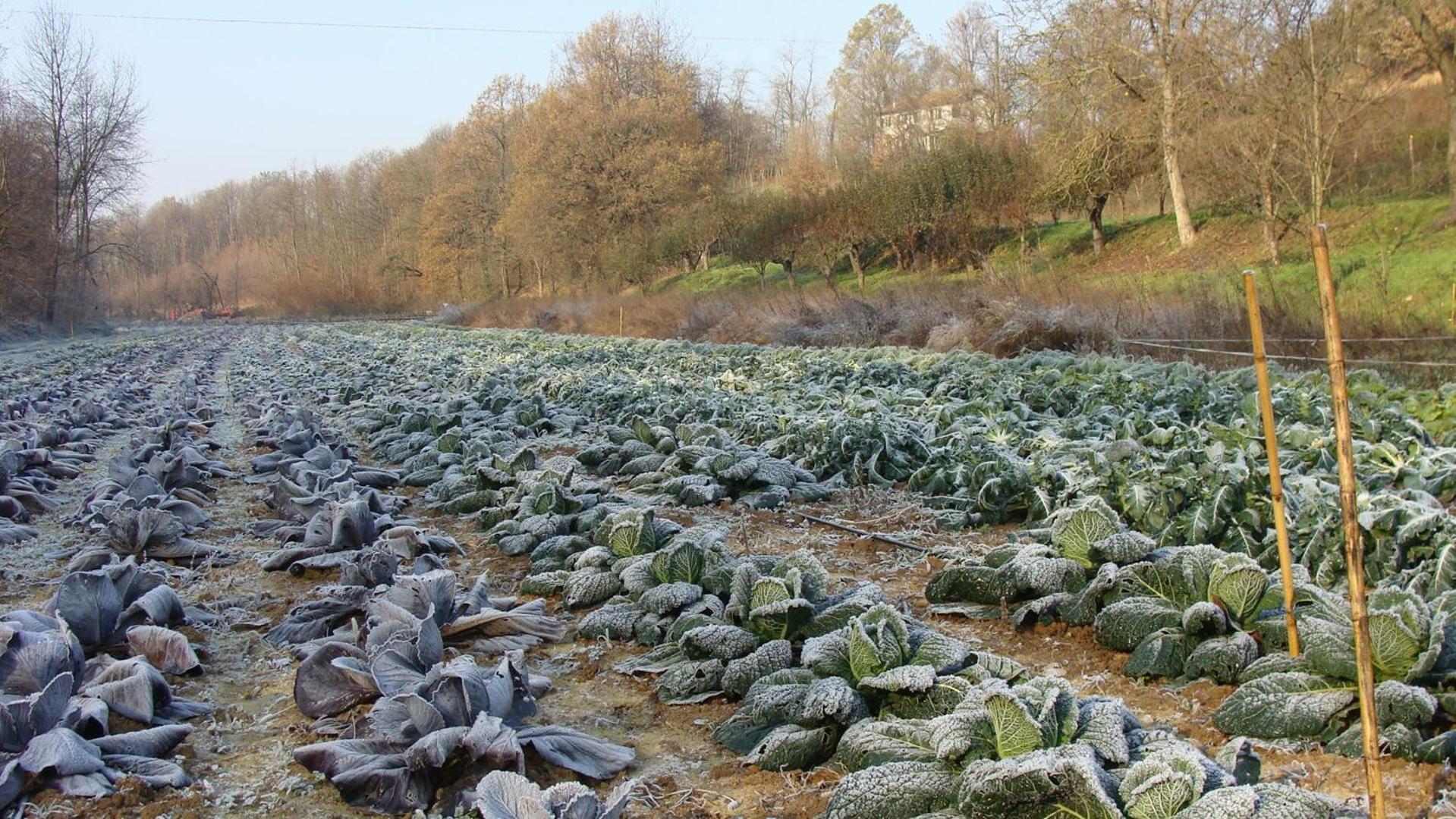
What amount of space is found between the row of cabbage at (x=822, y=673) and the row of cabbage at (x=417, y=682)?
1.29 feet

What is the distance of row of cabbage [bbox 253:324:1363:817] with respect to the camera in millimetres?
1955

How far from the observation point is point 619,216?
4512cm

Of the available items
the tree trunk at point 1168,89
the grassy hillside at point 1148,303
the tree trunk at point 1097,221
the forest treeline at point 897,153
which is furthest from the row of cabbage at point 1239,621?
the tree trunk at point 1097,221

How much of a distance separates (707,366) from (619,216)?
33.6 m

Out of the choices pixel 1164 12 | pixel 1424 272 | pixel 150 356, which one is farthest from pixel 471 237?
pixel 1424 272

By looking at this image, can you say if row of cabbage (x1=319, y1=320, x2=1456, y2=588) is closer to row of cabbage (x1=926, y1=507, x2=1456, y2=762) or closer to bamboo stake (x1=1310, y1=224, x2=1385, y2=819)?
row of cabbage (x1=926, y1=507, x2=1456, y2=762)

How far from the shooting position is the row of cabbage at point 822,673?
196 cm

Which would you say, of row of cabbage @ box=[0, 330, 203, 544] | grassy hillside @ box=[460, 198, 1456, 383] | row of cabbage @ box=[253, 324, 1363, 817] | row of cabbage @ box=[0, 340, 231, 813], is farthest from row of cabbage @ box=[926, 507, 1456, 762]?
grassy hillside @ box=[460, 198, 1456, 383]

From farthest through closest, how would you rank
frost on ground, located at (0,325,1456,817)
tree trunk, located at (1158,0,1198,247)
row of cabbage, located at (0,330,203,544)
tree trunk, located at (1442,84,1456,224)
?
tree trunk, located at (1158,0,1198,247)
tree trunk, located at (1442,84,1456,224)
row of cabbage, located at (0,330,203,544)
frost on ground, located at (0,325,1456,817)

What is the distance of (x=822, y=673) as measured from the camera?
2871 millimetres

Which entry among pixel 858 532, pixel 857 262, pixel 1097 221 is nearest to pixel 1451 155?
pixel 1097 221

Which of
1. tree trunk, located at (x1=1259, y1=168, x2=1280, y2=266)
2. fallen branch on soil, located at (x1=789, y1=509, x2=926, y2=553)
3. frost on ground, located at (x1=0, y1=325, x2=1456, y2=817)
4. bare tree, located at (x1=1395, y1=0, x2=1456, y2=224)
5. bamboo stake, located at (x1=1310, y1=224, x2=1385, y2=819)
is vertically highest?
bare tree, located at (x1=1395, y1=0, x2=1456, y2=224)

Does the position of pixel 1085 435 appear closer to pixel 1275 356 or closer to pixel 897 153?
pixel 1275 356

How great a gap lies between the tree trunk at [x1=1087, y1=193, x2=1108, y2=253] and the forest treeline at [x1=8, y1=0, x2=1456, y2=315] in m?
0.14
